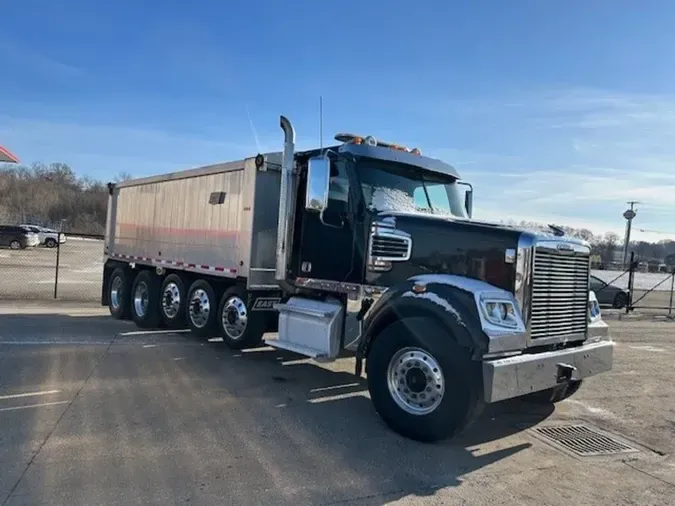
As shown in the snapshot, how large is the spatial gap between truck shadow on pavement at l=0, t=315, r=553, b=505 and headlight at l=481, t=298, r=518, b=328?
3.66 ft

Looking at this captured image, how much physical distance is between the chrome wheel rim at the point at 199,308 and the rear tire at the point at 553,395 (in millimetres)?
4975

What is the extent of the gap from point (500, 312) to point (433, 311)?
57 centimetres

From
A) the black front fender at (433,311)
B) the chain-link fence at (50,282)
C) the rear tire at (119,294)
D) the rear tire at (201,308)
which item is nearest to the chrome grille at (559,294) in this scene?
the black front fender at (433,311)

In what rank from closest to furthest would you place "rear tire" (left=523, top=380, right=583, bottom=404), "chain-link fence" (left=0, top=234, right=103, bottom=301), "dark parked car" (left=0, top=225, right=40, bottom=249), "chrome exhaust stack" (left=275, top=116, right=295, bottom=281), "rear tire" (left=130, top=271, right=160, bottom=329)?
"rear tire" (left=523, top=380, right=583, bottom=404)
"chrome exhaust stack" (left=275, top=116, right=295, bottom=281)
"rear tire" (left=130, top=271, right=160, bottom=329)
"chain-link fence" (left=0, top=234, right=103, bottom=301)
"dark parked car" (left=0, top=225, right=40, bottom=249)

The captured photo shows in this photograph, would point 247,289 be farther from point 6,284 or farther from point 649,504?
point 6,284

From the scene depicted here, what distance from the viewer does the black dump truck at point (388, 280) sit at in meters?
4.89

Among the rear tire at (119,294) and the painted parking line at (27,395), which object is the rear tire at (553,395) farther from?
the rear tire at (119,294)

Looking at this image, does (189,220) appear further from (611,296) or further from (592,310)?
(611,296)

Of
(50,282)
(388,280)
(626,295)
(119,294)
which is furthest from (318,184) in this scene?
(626,295)

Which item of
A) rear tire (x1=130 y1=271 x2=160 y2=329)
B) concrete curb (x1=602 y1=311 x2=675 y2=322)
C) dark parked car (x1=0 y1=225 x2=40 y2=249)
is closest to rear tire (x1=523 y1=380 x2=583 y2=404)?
rear tire (x1=130 y1=271 x2=160 y2=329)

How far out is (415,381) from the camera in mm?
5109

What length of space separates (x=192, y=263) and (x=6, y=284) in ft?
38.2

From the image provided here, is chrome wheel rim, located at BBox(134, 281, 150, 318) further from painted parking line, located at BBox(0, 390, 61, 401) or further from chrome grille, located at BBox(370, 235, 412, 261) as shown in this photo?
chrome grille, located at BBox(370, 235, 412, 261)

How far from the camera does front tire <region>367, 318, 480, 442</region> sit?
476 centimetres
